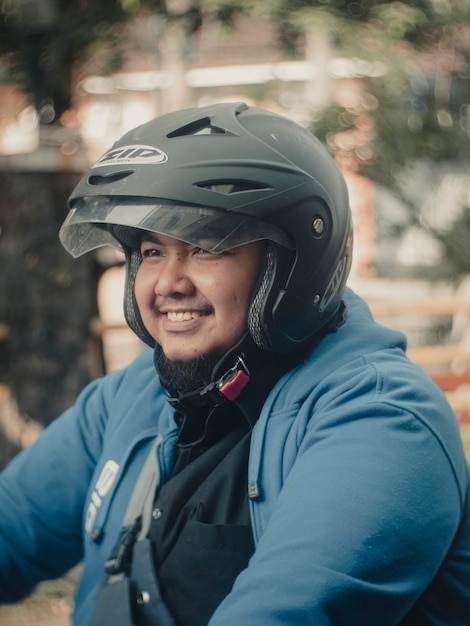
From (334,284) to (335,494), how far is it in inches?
27.0

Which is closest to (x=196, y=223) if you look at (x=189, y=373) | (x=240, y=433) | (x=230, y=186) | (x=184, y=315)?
(x=230, y=186)

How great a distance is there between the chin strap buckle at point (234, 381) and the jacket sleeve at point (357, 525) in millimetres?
316

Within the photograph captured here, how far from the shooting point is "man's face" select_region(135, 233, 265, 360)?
6.93ft

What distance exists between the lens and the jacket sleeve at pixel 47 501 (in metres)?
2.39

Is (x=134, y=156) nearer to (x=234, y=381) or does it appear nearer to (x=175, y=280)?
(x=175, y=280)

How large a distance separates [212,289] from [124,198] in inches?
11.5

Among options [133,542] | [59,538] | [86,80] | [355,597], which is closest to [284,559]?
[355,597]

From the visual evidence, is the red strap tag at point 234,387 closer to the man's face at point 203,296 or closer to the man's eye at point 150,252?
the man's face at point 203,296

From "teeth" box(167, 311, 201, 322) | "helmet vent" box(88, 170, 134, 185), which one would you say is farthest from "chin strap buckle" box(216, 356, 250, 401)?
"helmet vent" box(88, 170, 134, 185)

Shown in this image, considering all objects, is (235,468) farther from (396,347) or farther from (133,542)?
(396,347)

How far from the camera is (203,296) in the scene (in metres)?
2.12

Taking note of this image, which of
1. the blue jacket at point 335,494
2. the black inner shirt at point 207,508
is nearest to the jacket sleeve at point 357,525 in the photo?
the blue jacket at point 335,494

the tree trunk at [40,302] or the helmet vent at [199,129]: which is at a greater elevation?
the helmet vent at [199,129]

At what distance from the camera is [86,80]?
488cm
